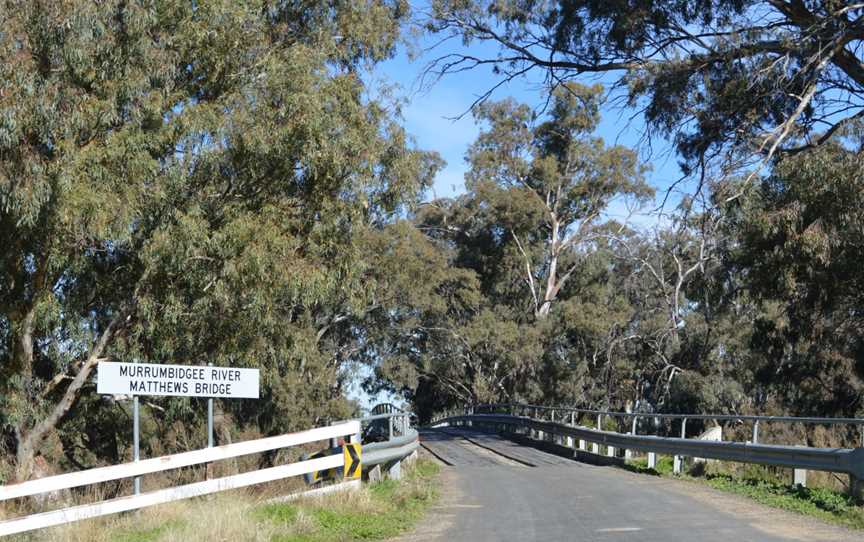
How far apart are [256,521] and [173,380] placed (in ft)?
8.74

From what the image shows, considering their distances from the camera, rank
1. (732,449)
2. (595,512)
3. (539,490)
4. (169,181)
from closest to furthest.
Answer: (595,512), (539,490), (732,449), (169,181)

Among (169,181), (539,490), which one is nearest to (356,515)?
(539,490)

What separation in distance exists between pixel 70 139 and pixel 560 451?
50.4 ft

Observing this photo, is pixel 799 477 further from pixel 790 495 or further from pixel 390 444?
pixel 390 444

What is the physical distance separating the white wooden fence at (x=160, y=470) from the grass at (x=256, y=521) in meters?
0.13

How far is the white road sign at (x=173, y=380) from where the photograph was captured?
11508 millimetres

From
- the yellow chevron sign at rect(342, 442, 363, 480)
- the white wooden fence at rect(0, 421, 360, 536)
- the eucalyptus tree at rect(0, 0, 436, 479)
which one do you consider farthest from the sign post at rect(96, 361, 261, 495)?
the eucalyptus tree at rect(0, 0, 436, 479)

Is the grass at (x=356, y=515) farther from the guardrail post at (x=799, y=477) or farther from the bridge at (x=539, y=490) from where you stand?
the guardrail post at (x=799, y=477)

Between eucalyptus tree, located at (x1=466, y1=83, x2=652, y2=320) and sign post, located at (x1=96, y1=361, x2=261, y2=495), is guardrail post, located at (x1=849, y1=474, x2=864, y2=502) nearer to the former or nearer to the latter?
sign post, located at (x1=96, y1=361, x2=261, y2=495)

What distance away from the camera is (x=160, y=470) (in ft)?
36.9

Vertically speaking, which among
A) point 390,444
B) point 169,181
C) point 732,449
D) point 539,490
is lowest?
point 539,490

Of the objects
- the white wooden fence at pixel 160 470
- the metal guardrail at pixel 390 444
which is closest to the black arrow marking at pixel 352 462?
the white wooden fence at pixel 160 470

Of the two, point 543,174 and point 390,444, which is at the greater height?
point 543,174

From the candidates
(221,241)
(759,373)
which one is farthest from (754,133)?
(759,373)
